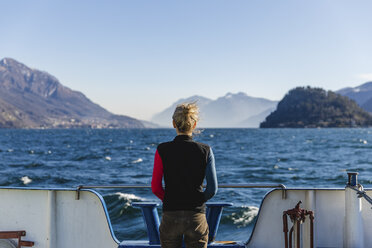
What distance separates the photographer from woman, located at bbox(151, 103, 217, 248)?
11.1 ft

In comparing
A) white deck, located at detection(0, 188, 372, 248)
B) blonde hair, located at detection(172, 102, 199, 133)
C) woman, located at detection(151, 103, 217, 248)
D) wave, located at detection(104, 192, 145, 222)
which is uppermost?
blonde hair, located at detection(172, 102, 199, 133)

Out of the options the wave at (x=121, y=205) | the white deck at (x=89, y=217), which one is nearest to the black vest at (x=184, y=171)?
the white deck at (x=89, y=217)

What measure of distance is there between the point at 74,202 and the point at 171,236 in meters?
2.00

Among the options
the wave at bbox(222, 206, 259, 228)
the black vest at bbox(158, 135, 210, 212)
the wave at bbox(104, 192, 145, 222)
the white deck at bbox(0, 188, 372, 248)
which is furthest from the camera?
the wave at bbox(104, 192, 145, 222)

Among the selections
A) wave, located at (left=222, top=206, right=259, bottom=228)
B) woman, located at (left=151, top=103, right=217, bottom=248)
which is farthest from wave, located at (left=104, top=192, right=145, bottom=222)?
woman, located at (left=151, top=103, right=217, bottom=248)

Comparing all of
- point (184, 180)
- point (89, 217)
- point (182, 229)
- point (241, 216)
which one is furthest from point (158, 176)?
point (241, 216)

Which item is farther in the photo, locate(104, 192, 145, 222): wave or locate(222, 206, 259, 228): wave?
locate(104, 192, 145, 222): wave

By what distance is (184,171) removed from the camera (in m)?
3.39

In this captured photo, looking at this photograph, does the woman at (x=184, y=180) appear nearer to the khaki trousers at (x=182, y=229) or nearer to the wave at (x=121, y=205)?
the khaki trousers at (x=182, y=229)

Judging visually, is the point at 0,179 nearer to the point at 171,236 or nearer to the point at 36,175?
the point at 36,175

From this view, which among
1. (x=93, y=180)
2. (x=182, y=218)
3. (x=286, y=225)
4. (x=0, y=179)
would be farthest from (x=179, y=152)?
(x=0, y=179)

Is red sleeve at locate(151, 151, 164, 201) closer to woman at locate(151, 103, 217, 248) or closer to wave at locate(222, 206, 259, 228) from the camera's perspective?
woman at locate(151, 103, 217, 248)

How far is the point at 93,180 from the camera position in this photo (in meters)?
25.8

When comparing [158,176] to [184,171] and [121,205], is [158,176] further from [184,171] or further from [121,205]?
[121,205]
